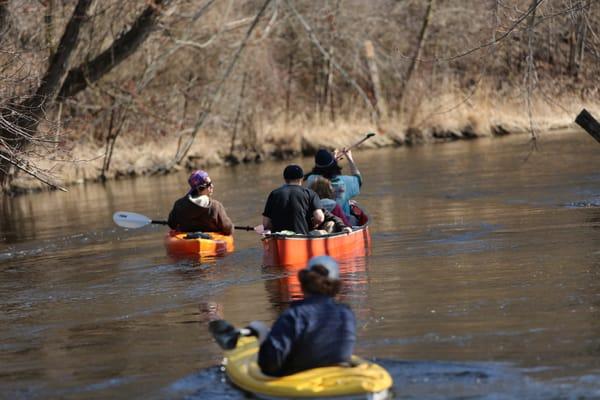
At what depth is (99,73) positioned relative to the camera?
21.5m

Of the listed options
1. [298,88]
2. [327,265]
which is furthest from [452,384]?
[298,88]

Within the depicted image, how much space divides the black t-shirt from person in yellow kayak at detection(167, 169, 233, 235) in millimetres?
1850

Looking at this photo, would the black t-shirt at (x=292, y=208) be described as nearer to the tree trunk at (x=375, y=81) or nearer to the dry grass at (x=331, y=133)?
the dry grass at (x=331, y=133)

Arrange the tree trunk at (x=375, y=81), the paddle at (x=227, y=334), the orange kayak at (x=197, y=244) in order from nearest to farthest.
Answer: the paddle at (x=227, y=334) < the orange kayak at (x=197, y=244) < the tree trunk at (x=375, y=81)

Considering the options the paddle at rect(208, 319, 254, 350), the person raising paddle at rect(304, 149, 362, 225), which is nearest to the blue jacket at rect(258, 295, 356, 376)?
the paddle at rect(208, 319, 254, 350)

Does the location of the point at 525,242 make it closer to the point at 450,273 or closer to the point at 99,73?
the point at 450,273

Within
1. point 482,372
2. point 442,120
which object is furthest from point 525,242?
point 442,120

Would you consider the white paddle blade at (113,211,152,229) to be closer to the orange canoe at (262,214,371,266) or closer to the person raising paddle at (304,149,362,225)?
the person raising paddle at (304,149,362,225)

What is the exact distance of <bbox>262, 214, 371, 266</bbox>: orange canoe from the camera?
44.1ft

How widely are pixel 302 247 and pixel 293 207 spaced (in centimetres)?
48

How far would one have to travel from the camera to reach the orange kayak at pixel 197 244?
15.3 m

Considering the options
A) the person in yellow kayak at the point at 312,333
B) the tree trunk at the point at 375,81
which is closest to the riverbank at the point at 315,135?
the tree trunk at the point at 375,81

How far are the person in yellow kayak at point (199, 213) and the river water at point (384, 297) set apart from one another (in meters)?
0.62

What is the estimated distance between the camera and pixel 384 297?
446 inches
